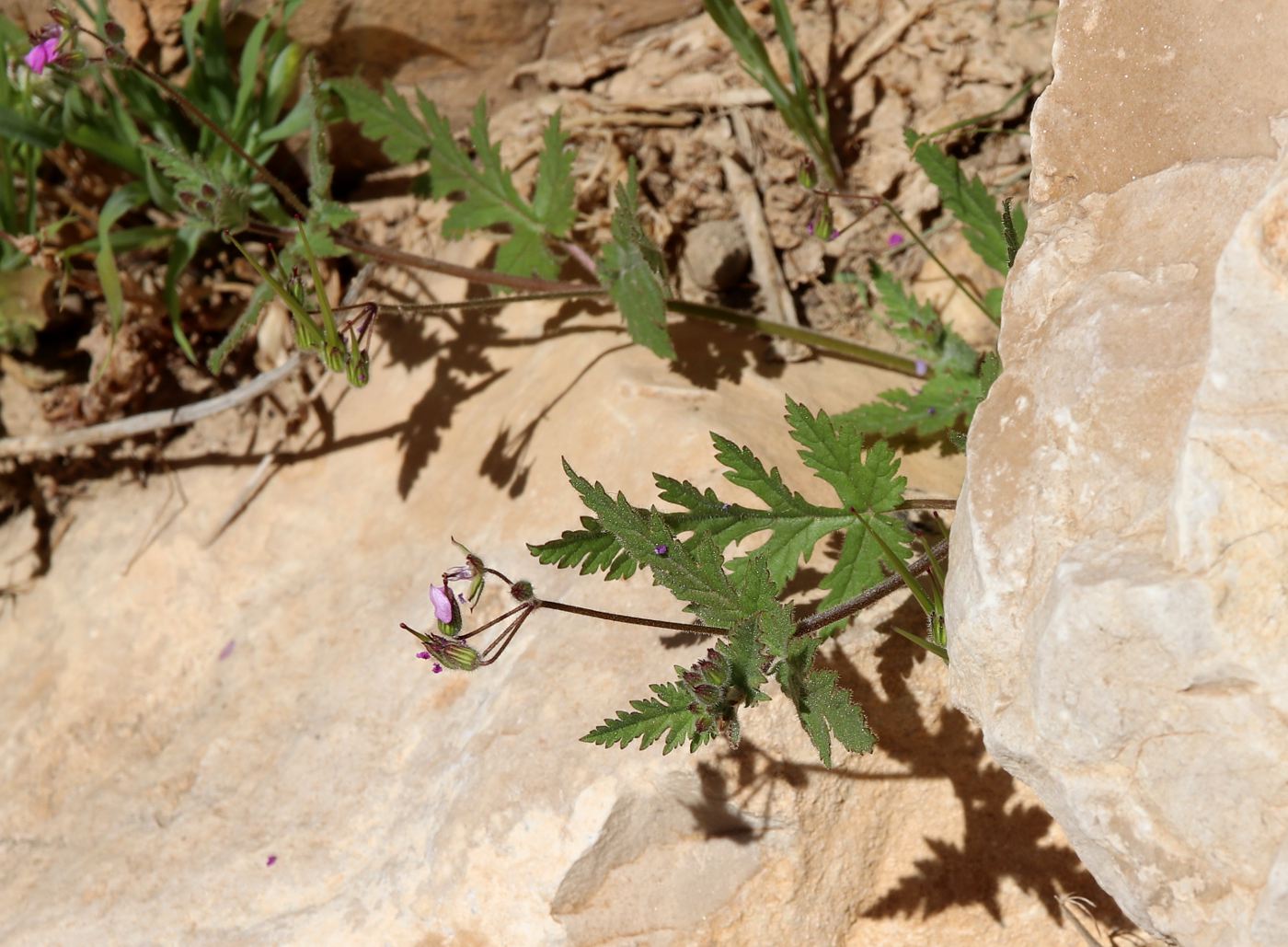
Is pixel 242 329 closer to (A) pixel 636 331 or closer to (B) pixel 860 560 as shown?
(A) pixel 636 331

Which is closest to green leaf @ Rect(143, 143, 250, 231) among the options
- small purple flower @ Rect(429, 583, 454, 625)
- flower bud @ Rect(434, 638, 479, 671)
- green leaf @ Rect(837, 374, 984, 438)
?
small purple flower @ Rect(429, 583, 454, 625)

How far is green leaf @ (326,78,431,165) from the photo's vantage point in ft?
11.7

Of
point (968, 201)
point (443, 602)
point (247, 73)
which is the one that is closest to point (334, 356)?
point (443, 602)

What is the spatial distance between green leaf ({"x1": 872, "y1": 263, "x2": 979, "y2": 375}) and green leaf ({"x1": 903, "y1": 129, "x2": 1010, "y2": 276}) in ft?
0.79

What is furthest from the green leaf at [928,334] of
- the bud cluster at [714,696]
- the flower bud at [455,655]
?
the flower bud at [455,655]

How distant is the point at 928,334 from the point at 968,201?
14.8 inches

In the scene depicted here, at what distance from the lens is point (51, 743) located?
3531 mm

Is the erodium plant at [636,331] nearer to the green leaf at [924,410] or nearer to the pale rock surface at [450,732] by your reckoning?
the green leaf at [924,410]

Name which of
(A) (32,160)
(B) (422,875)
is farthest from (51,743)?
(A) (32,160)

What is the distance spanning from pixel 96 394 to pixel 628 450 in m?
2.22

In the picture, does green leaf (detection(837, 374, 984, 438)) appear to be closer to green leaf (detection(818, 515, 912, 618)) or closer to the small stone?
green leaf (detection(818, 515, 912, 618))

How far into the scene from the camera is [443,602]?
242 centimetres

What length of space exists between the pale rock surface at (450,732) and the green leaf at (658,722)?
1.04 ft

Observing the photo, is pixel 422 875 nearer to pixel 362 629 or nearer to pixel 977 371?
pixel 362 629
